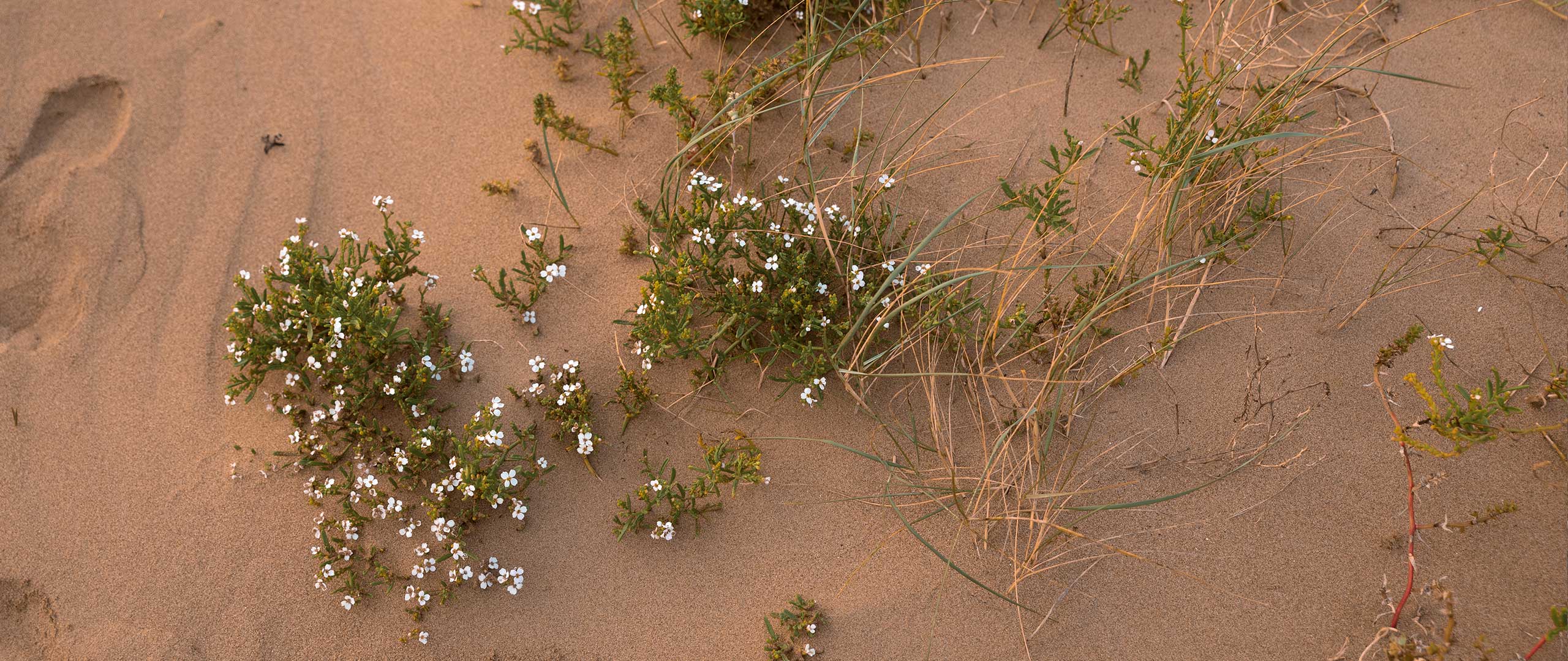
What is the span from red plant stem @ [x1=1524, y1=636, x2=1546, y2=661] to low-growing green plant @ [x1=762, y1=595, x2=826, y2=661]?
2.24m

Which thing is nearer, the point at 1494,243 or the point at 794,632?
the point at 794,632

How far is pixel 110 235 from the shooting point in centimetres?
390

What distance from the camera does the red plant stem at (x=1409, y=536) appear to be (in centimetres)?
309

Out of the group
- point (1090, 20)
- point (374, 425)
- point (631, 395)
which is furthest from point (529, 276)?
point (1090, 20)

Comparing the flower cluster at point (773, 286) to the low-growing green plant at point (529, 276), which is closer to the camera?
the flower cluster at point (773, 286)

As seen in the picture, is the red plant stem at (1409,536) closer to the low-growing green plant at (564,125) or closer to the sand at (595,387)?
the sand at (595,387)

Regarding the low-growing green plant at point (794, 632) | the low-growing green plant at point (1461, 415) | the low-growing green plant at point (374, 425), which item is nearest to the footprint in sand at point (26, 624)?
the low-growing green plant at point (374, 425)

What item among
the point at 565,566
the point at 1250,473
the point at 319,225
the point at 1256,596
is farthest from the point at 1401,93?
the point at 319,225

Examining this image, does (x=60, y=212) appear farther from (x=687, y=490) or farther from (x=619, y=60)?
(x=687, y=490)

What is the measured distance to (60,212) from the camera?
3908mm

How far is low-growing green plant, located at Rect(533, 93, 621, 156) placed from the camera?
3.83 metres

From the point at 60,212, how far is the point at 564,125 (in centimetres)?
214

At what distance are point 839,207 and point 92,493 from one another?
311cm

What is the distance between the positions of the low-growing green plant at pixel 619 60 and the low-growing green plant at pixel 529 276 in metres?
0.68
